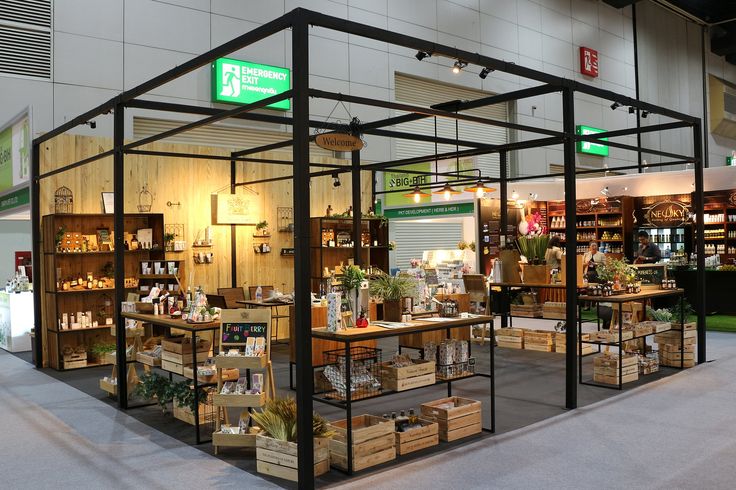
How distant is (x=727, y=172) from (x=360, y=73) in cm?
849

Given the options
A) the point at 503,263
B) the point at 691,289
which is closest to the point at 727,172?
the point at 691,289

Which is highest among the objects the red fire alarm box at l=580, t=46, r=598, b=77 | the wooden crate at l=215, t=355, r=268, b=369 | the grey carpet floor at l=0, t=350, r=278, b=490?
the red fire alarm box at l=580, t=46, r=598, b=77

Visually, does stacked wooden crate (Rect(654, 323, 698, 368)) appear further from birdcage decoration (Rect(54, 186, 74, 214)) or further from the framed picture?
birdcage decoration (Rect(54, 186, 74, 214))

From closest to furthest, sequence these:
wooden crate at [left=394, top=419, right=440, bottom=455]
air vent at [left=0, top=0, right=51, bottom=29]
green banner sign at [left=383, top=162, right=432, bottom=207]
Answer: wooden crate at [left=394, top=419, right=440, bottom=455]
air vent at [left=0, top=0, right=51, bottom=29]
green banner sign at [left=383, top=162, right=432, bottom=207]

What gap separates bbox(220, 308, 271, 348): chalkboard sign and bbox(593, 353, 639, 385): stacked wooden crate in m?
4.00

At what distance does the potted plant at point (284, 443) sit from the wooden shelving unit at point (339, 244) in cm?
700

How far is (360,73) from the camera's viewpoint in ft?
51.1

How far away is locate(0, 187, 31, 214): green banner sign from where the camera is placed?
9688 millimetres

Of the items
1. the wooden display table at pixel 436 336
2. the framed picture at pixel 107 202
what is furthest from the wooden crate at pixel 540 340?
the framed picture at pixel 107 202

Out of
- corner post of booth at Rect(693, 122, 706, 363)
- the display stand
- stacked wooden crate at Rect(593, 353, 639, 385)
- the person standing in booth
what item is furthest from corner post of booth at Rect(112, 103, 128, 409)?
the person standing in booth

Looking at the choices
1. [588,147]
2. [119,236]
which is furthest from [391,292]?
[588,147]

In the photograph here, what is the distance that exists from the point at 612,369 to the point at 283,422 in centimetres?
421

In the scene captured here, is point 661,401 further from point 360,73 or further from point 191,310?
point 360,73

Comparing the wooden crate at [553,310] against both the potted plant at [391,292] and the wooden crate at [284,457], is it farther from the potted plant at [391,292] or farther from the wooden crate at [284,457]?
the wooden crate at [284,457]
